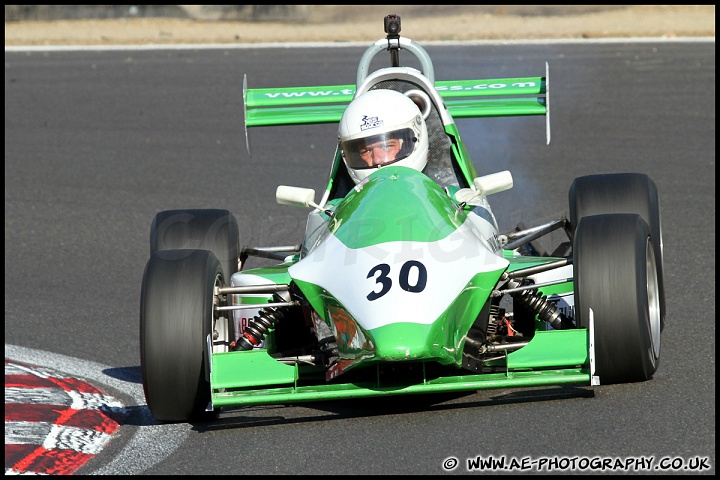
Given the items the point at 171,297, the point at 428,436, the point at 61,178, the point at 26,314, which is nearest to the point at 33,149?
the point at 61,178

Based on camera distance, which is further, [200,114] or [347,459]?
[200,114]

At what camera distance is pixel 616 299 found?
6375 mm

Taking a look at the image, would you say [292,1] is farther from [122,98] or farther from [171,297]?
[171,297]

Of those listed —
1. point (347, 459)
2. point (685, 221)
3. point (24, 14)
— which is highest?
point (24, 14)

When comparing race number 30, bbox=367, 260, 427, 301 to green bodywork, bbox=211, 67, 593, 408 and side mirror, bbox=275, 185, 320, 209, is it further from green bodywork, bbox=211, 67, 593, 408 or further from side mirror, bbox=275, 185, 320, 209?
side mirror, bbox=275, 185, 320, 209

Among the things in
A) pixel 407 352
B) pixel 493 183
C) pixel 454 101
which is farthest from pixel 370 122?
pixel 454 101

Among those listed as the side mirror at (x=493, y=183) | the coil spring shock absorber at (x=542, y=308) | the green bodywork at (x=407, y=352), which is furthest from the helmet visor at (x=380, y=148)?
the coil spring shock absorber at (x=542, y=308)

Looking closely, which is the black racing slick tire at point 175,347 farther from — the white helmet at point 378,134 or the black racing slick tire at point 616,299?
the black racing slick tire at point 616,299

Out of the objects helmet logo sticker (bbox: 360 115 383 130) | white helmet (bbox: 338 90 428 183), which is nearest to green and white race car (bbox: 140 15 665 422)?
white helmet (bbox: 338 90 428 183)

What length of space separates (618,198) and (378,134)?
64.3 inches

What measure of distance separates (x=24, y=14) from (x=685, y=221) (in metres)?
18.5

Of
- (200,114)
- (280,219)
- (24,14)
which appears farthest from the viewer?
(24,14)

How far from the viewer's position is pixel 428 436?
5914 mm

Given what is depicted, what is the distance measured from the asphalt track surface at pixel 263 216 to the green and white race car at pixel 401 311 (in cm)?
20
